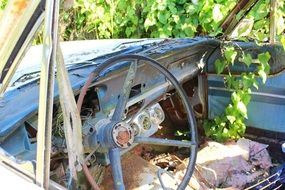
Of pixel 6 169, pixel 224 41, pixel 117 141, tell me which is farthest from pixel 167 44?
pixel 6 169

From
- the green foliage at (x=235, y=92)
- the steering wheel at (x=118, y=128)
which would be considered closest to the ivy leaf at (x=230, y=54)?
the green foliage at (x=235, y=92)

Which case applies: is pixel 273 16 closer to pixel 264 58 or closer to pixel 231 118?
pixel 264 58

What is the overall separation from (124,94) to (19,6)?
1.27 m

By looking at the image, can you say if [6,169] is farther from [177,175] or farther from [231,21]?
[231,21]

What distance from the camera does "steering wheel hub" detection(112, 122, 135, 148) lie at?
2447 millimetres

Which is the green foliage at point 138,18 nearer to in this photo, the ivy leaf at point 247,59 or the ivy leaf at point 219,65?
the ivy leaf at point 219,65

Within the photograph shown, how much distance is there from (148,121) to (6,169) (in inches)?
56.7

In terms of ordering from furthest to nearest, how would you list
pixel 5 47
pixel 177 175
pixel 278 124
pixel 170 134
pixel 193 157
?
1. pixel 170 134
2. pixel 278 124
3. pixel 177 175
4. pixel 193 157
5. pixel 5 47

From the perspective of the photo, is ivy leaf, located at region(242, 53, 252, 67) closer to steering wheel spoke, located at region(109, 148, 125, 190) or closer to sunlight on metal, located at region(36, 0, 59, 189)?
steering wheel spoke, located at region(109, 148, 125, 190)

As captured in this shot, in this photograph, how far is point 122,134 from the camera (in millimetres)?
2475

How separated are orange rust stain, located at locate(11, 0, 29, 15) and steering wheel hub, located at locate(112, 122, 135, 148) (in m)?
1.13

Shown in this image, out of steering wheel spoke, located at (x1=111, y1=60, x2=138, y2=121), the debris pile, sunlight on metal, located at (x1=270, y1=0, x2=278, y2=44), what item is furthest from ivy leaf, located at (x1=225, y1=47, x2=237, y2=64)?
steering wheel spoke, located at (x1=111, y1=60, x2=138, y2=121)

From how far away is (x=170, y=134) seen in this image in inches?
158

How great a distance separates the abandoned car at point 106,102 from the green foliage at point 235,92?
0.06 metres
